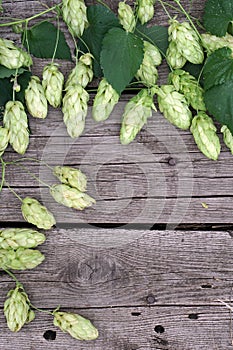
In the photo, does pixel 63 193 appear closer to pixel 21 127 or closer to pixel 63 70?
pixel 21 127

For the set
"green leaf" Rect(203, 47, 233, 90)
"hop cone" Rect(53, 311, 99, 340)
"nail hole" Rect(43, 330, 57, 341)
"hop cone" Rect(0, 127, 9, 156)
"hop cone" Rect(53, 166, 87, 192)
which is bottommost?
"nail hole" Rect(43, 330, 57, 341)

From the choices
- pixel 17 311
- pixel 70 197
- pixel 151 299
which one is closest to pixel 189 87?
pixel 70 197

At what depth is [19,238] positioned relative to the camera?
133cm

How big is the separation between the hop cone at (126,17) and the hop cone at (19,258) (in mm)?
545

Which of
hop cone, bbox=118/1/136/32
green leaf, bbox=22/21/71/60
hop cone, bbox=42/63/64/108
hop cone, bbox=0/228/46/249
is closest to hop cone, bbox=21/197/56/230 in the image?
hop cone, bbox=0/228/46/249

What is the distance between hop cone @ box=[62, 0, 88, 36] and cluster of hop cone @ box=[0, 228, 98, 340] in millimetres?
468

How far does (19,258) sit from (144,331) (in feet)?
1.11

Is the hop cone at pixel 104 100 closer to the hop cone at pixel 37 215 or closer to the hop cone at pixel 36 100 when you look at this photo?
the hop cone at pixel 36 100

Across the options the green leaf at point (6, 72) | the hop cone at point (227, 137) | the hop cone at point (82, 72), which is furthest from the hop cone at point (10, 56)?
the hop cone at point (227, 137)

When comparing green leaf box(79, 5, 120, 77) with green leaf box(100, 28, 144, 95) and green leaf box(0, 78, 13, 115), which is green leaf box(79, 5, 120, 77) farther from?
green leaf box(0, 78, 13, 115)

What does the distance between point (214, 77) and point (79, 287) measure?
0.57 meters

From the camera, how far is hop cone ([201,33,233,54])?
1280 millimetres

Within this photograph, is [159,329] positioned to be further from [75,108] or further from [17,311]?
[75,108]

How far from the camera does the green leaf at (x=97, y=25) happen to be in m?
1.30
